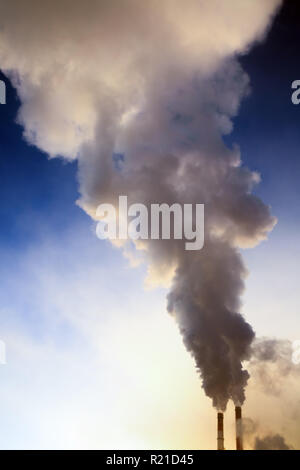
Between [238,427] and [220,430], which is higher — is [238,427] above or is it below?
above

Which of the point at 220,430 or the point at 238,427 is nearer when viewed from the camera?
the point at 220,430
